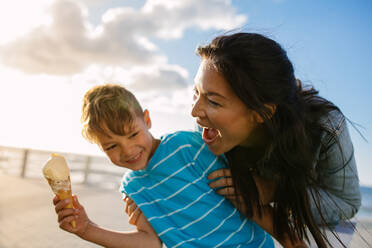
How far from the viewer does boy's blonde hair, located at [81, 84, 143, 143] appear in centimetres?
167

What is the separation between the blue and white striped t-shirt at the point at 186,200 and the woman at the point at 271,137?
7cm

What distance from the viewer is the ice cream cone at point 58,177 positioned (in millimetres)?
1685

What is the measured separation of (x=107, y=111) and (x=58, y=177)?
0.41 m

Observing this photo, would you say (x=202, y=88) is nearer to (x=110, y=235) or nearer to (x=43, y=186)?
(x=110, y=235)

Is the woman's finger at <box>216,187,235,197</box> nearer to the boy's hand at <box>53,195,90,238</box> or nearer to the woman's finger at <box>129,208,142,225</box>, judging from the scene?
the woman's finger at <box>129,208,142,225</box>

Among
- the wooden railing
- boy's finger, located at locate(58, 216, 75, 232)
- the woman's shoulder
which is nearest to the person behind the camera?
boy's finger, located at locate(58, 216, 75, 232)

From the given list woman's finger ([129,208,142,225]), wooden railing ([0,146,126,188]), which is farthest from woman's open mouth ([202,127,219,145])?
wooden railing ([0,146,126,188])

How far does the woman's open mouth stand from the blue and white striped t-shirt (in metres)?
0.04

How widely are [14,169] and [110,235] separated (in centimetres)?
738

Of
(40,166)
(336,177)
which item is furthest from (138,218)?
(40,166)

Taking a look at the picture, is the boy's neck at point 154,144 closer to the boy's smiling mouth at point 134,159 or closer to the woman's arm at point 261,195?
the boy's smiling mouth at point 134,159

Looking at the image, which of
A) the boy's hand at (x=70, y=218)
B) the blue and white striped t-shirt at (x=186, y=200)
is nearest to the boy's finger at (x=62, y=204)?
the boy's hand at (x=70, y=218)

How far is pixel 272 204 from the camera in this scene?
6.79ft

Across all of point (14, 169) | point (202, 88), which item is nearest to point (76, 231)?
point (202, 88)
